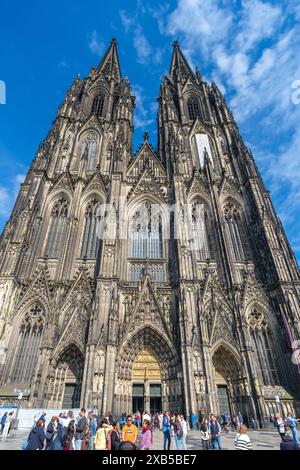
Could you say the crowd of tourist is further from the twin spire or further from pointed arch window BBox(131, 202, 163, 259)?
the twin spire

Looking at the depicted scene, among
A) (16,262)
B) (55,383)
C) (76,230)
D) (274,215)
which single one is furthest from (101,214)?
(274,215)

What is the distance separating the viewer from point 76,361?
17.7 m

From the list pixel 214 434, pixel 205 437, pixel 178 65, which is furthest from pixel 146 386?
pixel 178 65

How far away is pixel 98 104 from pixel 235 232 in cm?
2460

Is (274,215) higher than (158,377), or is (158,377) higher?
(274,215)

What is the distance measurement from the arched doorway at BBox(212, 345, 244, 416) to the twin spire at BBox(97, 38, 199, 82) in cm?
3796

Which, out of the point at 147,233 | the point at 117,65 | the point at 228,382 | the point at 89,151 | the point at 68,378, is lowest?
the point at 228,382

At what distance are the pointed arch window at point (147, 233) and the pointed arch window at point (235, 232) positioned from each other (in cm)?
602

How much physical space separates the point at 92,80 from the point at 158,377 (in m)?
37.8

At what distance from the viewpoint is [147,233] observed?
78.1ft

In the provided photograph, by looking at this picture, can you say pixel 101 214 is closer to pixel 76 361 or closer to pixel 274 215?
pixel 76 361

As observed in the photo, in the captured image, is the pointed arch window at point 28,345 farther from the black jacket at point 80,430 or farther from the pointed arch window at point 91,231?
the black jacket at point 80,430

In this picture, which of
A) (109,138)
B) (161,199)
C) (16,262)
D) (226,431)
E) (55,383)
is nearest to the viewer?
(226,431)

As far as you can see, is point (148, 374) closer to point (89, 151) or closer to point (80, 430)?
point (80, 430)
